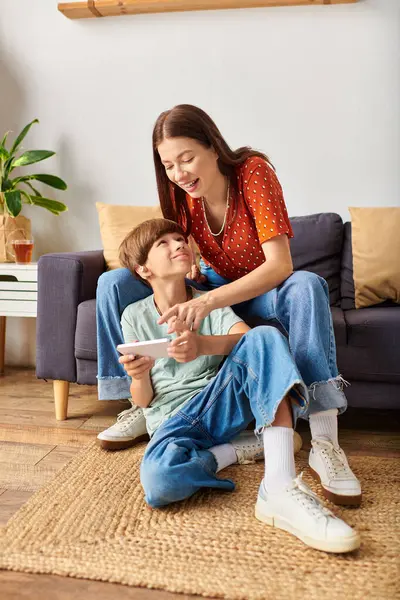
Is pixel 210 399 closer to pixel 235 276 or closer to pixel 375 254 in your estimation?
pixel 235 276

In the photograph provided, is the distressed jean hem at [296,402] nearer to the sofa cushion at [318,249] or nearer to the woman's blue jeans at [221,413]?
the woman's blue jeans at [221,413]

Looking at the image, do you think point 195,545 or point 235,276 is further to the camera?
point 235,276

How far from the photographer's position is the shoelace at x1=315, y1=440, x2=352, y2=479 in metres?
1.44

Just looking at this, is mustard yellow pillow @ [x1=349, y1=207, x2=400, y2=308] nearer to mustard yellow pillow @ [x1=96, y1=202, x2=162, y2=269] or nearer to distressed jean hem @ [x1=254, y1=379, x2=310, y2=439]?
mustard yellow pillow @ [x1=96, y1=202, x2=162, y2=269]

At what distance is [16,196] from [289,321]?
4.78ft

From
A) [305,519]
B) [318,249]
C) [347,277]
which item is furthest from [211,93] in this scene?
[305,519]

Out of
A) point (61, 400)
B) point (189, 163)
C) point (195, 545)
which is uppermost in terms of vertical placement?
point (189, 163)

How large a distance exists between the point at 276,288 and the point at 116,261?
924 millimetres

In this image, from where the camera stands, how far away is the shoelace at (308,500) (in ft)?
4.03

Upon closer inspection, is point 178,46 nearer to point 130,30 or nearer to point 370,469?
point 130,30

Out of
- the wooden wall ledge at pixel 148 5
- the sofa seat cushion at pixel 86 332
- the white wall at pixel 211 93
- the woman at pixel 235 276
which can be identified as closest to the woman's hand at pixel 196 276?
the woman at pixel 235 276

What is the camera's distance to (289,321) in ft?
5.24

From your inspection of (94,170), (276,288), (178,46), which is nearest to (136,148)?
(94,170)

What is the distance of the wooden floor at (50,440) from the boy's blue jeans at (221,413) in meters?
0.30
